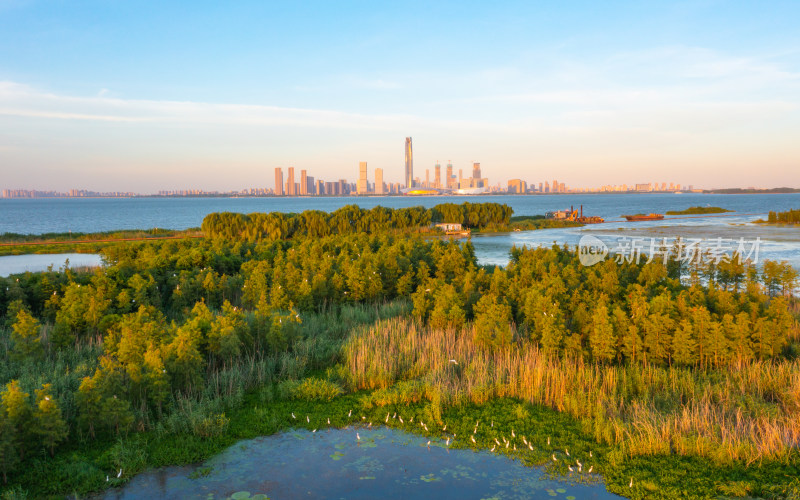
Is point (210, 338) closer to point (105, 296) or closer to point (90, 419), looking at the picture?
point (90, 419)

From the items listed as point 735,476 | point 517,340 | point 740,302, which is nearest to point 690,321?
point 740,302

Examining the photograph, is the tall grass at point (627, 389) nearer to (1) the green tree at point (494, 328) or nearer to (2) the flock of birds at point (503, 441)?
(1) the green tree at point (494, 328)

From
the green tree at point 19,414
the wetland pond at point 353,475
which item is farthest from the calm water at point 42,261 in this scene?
the wetland pond at point 353,475

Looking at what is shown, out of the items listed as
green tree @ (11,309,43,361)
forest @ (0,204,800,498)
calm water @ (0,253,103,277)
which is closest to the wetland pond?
forest @ (0,204,800,498)

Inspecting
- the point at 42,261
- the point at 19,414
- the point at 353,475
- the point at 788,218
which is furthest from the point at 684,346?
the point at 788,218

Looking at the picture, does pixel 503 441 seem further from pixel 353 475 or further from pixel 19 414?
pixel 19 414
